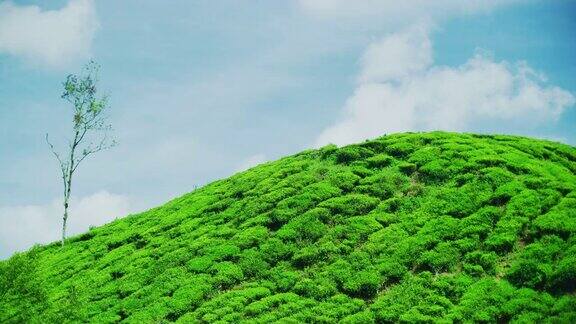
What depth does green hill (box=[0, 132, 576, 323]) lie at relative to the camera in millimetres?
25203

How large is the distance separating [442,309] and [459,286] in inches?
76.5

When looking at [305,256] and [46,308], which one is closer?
[46,308]

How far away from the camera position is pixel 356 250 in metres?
30.3

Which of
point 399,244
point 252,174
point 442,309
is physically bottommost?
point 442,309

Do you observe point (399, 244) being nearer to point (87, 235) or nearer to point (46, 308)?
point (46, 308)

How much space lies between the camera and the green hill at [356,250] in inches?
992

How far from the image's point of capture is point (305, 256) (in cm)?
3078

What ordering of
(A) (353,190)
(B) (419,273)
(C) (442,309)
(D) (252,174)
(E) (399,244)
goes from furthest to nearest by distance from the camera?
(D) (252,174)
(A) (353,190)
(E) (399,244)
(B) (419,273)
(C) (442,309)

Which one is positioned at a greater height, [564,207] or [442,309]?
[564,207]

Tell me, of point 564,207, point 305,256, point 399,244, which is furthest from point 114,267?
point 564,207

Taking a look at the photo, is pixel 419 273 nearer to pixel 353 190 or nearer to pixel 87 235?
pixel 353 190

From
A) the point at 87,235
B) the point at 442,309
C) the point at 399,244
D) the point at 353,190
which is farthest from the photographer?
the point at 87,235

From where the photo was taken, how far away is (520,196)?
30.4 meters

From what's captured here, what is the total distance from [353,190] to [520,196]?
37.6 feet
